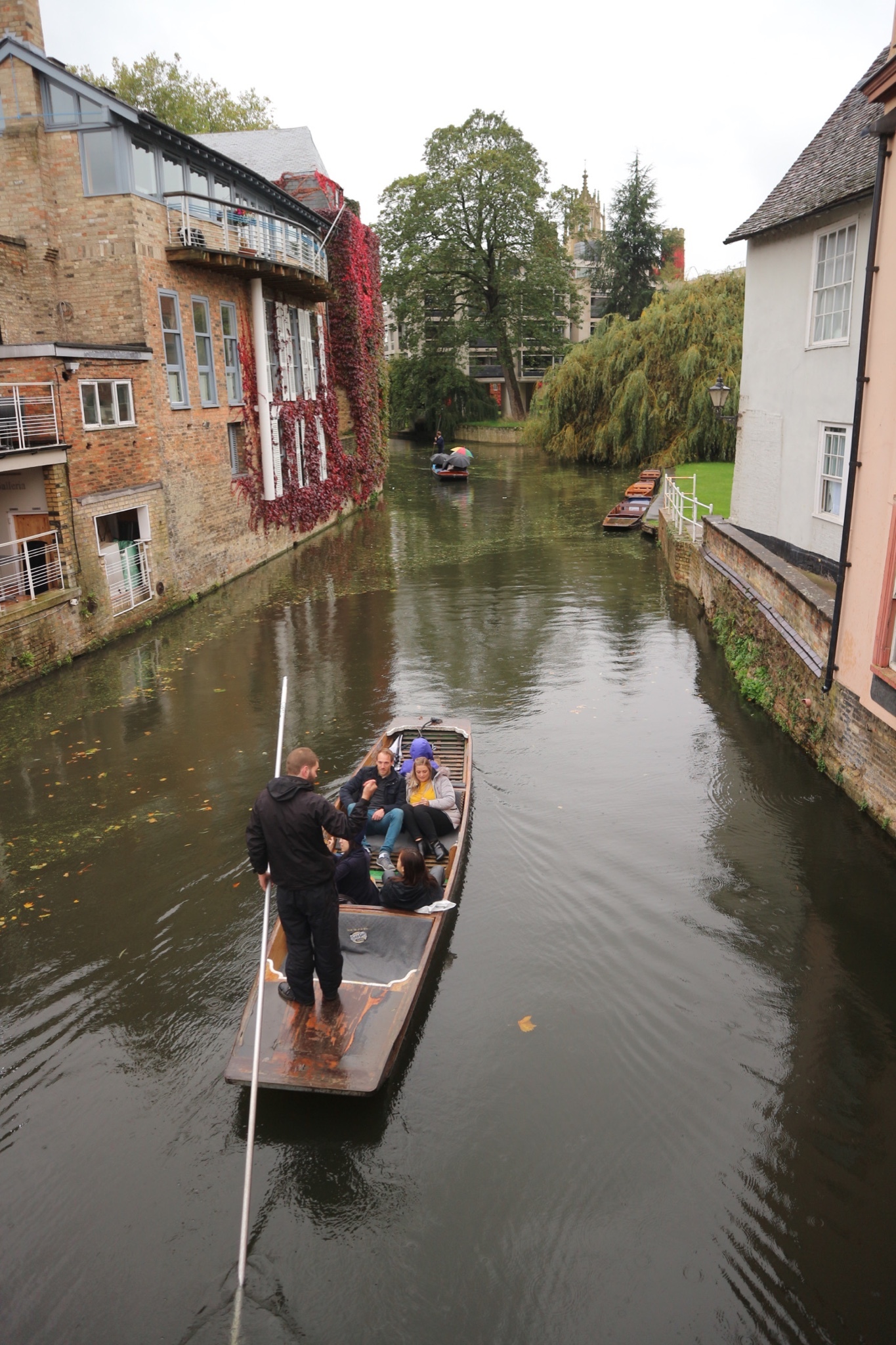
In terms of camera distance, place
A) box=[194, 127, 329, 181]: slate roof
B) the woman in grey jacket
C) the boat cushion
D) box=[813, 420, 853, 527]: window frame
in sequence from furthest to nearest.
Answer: box=[194, 127, 329, 181]: slate roof, box=[813, 420, 853, 527]: window frame, the woman in grey jacket, the boat cushion

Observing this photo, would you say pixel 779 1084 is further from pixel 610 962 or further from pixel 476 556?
pixel 476 556

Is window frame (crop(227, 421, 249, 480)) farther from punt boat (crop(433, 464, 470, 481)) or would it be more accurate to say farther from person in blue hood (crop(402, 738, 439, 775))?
punt boat (crop(433, 464, 470, 481))

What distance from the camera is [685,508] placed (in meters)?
26.6

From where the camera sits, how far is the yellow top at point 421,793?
392 inches

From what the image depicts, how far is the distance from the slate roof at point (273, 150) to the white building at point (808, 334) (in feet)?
69.5

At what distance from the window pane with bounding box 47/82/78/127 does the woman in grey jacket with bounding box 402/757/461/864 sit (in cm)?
1611

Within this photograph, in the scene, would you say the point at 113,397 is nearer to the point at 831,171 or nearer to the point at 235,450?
the point at 235,450

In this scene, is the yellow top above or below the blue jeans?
above

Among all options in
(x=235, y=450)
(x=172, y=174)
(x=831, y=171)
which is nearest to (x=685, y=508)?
(x=831, y=171)

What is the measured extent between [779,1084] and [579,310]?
198ft

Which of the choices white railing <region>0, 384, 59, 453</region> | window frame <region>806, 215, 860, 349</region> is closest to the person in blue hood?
window frame <region>806, 215, 860, 349</region>

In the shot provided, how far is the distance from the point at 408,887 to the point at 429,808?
5.44 feet

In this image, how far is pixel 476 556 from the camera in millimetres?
27719

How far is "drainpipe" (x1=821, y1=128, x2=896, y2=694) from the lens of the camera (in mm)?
10055
